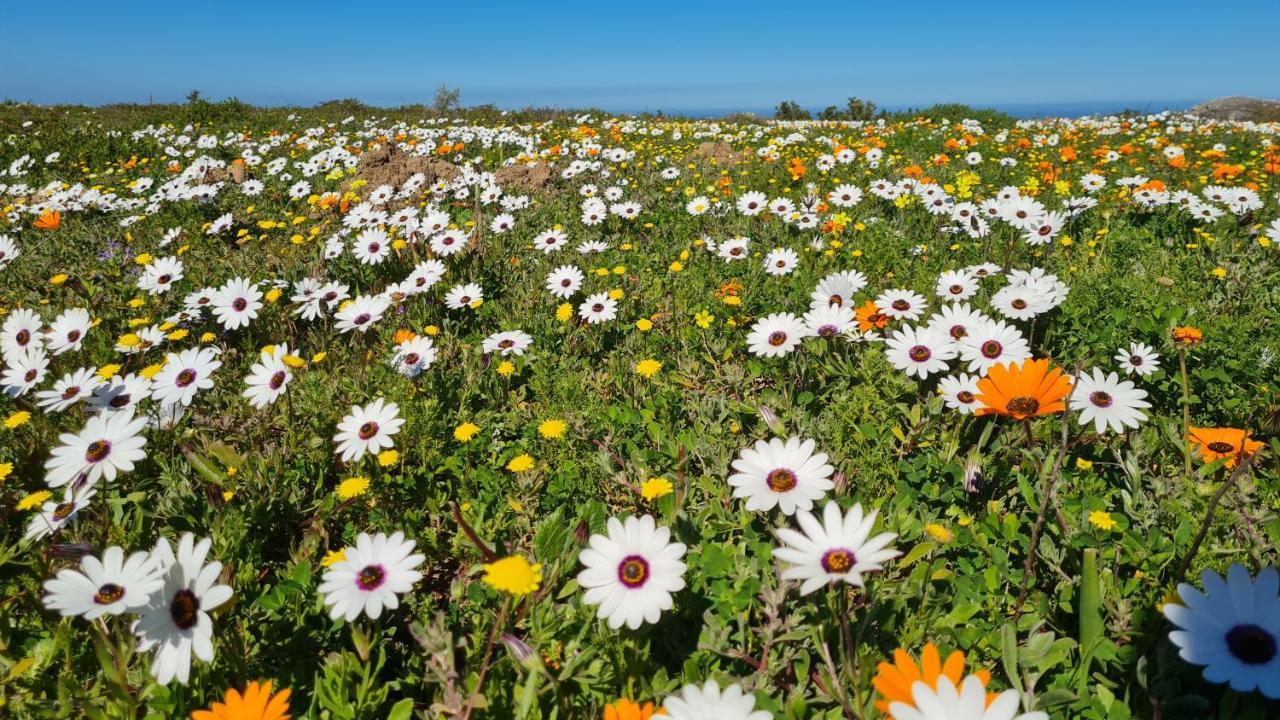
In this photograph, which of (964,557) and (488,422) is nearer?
(964,557)

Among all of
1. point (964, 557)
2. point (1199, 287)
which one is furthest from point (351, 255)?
point (1199, 287)

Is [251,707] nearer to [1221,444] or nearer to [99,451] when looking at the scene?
[99,451]

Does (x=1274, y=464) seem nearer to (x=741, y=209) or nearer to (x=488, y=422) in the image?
(x=488, y=422)

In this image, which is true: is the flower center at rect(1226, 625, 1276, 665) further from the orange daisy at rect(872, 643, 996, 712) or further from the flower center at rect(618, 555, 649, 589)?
the flower center at rect(618, 555, 649, 589)

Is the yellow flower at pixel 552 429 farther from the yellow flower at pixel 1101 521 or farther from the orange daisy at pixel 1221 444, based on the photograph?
the orange daisy at pixel 1221 444

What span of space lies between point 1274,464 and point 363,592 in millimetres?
3270

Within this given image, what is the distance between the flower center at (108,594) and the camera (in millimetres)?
1441

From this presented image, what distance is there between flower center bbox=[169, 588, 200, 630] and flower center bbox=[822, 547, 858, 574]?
1.46 metres

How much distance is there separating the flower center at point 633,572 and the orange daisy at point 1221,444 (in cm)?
217

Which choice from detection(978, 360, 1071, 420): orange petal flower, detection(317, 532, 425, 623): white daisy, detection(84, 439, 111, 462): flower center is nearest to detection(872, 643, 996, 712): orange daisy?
detection(978, 360, 1071, 420): orange petal flower

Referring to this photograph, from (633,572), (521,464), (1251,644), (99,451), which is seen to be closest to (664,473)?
(521,464)

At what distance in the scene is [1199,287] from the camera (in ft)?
12.6

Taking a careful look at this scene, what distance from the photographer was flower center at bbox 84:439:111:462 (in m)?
2.06

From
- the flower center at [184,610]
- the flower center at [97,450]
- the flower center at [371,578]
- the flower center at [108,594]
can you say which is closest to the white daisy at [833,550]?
the flower center at [371,578]
